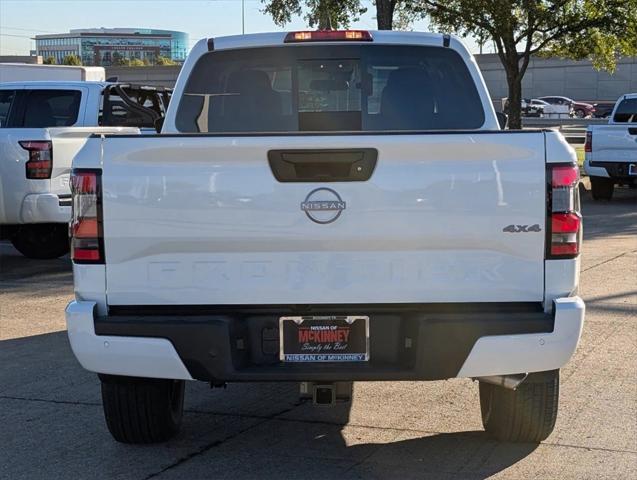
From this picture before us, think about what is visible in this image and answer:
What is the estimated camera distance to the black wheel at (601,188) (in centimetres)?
1905

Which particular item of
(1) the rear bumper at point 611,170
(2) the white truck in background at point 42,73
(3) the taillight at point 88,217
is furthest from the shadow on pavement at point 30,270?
(2) the white truck in background at point 42,73

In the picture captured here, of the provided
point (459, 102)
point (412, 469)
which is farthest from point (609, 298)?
point (412, 469)

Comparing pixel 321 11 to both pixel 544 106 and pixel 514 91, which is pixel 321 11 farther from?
pixel 544 106

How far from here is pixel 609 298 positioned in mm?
Result: 9359

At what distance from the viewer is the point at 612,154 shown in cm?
1845

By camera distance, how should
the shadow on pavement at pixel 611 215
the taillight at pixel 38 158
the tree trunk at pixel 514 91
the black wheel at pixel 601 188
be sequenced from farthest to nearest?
the tree trunk at pixel 514 91 → the black wheel at pixel 601 188 → the shadow on pavement at pixel 611 215 → the taillight at pixel 38 158

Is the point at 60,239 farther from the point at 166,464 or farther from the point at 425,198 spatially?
the point at 425,198

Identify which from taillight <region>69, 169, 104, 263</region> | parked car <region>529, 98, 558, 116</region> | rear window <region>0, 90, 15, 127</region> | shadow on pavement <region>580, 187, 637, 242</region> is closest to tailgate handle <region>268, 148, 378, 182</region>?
taillight <region>69, 169, 104, 263</region>

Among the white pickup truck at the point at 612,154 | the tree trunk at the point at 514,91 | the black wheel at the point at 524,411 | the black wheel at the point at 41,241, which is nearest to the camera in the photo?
the black wheel at the point at 524,411

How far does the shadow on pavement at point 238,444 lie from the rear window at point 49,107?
6.50 meters

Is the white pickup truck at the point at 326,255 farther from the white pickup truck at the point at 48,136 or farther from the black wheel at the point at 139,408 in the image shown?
the white pickup truck at the point at 48,136

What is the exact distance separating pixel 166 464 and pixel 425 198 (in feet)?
5.94

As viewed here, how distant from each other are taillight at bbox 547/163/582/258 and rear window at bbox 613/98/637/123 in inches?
638

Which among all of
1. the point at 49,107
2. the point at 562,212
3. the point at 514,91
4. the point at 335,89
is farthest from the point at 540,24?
the point at 562,212
